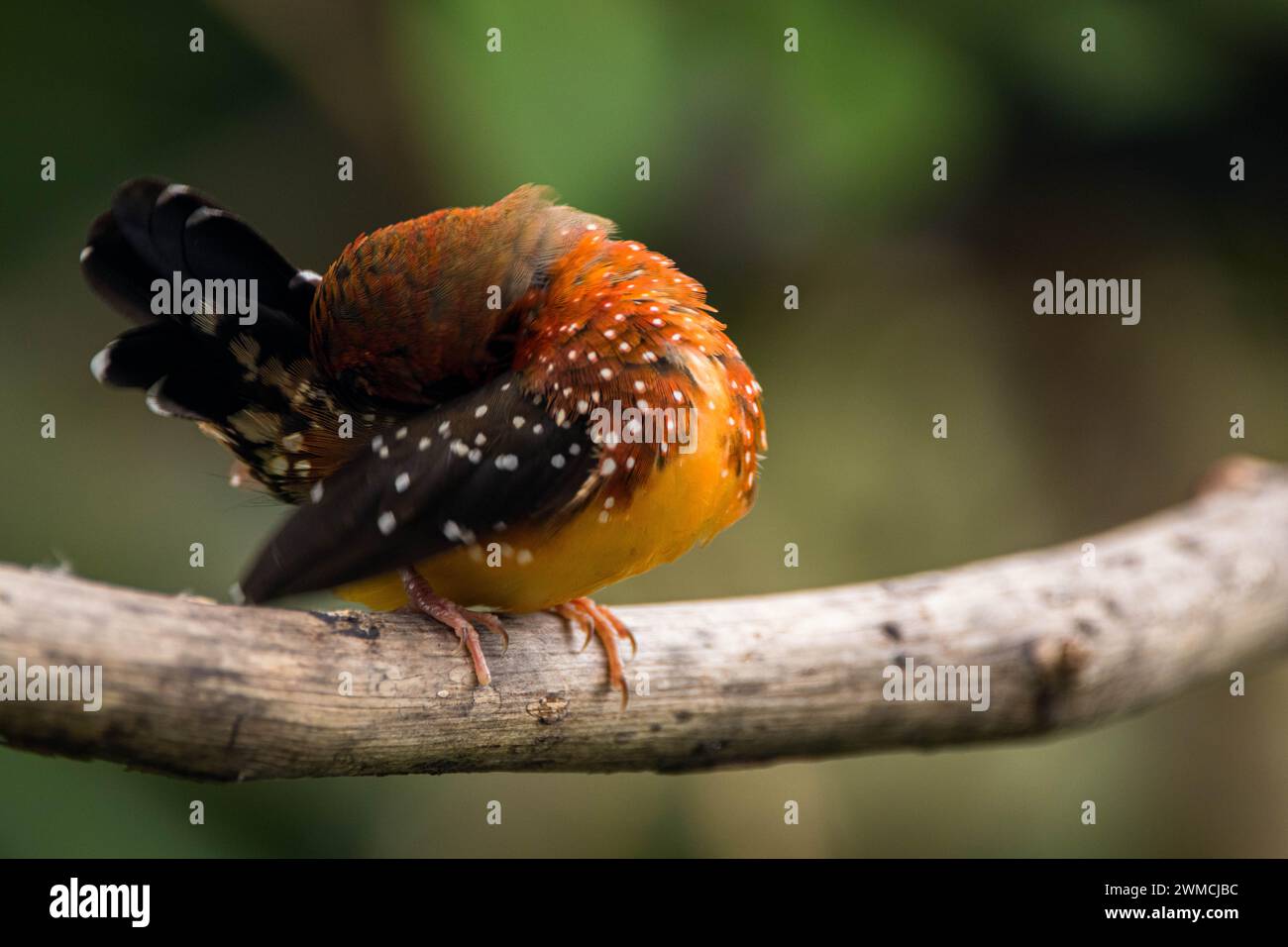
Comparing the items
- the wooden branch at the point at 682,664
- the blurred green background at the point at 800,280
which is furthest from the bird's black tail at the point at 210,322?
the blurred green background at the point at 800,280

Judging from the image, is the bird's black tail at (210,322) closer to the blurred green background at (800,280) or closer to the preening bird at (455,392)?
the preening bird at (455,392)

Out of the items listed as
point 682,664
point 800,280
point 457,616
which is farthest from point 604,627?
point 800,280

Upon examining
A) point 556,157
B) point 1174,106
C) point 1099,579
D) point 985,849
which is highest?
point 1174,106

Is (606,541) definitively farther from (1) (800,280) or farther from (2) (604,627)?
(1) (800,280)

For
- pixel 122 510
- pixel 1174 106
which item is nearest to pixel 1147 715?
pixel 1174 106

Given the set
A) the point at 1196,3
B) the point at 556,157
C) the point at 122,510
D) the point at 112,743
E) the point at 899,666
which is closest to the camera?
the point at 112,743

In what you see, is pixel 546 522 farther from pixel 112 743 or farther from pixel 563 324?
pixel 112 743
